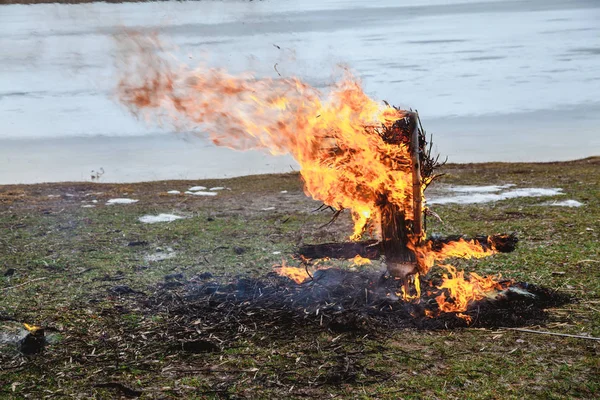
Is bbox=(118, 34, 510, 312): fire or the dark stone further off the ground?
bbox=(118, 34, 510, 312): fire

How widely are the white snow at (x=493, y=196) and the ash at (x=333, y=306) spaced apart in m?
5.40

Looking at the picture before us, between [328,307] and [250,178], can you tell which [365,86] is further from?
[328,307]

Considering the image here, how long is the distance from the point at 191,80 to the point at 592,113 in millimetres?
18792

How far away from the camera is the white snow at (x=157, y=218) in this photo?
1286 cm

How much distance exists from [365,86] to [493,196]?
1354 cm

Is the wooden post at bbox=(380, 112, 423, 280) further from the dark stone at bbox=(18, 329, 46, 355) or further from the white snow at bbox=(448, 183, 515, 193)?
the white snow at bbox=(448, 183, 515, 193)

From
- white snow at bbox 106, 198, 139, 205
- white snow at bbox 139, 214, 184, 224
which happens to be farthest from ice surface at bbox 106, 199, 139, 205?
white snow at bbox 139, 214, 184, 224

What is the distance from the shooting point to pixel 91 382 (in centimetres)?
626

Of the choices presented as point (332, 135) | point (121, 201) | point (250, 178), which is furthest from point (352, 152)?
point (250, 178)

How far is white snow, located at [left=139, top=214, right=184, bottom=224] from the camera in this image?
1286 cm

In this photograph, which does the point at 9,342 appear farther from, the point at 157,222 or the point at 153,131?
the point at 153,131

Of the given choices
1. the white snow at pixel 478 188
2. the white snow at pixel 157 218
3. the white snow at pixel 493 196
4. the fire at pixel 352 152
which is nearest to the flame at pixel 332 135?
the fire at pixel 352 152

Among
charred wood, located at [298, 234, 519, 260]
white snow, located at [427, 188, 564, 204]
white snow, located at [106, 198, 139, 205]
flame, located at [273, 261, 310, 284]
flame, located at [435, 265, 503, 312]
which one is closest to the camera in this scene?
flame, located at [435, 265, 503, 312]

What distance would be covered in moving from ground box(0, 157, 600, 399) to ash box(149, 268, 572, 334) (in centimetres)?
18
